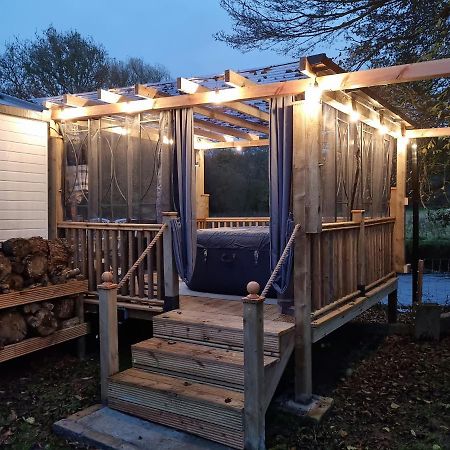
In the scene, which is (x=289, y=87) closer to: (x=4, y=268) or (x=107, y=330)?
(x=107, y=330)

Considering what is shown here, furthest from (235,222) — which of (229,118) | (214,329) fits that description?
(214,329)

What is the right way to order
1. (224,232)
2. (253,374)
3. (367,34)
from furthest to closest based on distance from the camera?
1. (367,34)
2. (224,232)
3. (253,374)

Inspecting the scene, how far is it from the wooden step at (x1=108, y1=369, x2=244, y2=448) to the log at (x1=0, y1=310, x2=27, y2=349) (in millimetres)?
1138

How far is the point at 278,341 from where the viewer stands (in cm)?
396

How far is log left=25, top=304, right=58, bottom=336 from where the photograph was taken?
189 inches

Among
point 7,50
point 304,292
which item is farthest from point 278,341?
point 7,50

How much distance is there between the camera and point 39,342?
485cm

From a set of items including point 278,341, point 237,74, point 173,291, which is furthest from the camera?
point 173,291

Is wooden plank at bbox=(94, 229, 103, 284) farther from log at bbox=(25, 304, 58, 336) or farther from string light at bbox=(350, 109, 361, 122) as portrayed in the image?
string light at bbox=(350, 109, 361, 122)

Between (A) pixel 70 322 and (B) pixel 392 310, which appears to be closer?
(A) pixel 70 322

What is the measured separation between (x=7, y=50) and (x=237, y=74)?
16434 mm

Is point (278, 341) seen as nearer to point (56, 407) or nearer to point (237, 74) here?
point (56, 407)

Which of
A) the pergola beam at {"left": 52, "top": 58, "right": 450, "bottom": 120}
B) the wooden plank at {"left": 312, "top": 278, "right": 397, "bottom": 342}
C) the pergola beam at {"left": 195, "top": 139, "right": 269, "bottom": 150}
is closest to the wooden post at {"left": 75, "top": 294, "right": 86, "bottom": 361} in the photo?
the pergola beam at {"left": 52, "top": 58, "right": 450, "bottom": 120}

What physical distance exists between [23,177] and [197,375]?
10.4 feet
